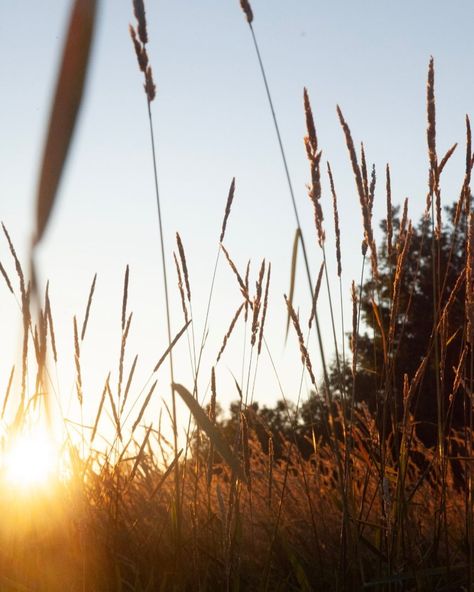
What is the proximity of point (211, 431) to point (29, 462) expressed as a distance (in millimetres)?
1397

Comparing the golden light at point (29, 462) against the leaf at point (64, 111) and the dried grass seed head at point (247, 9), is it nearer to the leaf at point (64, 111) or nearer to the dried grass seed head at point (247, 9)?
the dried grass seed head at point (247, 9)

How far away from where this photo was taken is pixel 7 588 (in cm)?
163

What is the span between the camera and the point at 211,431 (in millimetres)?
1126

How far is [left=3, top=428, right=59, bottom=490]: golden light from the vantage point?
2.17m

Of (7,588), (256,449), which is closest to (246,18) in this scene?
(7,588)

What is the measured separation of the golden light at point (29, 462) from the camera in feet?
7.13

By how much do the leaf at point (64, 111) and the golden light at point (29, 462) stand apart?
1.87 m

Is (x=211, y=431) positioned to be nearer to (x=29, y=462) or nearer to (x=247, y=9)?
(x=247, y=9)

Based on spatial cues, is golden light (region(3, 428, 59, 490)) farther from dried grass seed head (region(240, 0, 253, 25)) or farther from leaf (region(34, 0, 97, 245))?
leaf (region(34, 0, 97, 245))

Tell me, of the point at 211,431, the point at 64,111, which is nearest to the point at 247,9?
the point at 211,431

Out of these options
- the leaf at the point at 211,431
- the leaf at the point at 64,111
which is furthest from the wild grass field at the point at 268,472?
the leaf at the point at 64,111

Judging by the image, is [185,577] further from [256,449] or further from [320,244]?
[256,449]

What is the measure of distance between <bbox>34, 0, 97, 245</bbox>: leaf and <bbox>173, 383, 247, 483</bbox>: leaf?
776 millimetres

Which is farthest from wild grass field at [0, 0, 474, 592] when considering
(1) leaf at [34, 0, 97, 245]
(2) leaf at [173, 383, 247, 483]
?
(1) leaf at [34, 0, 97, 245]
